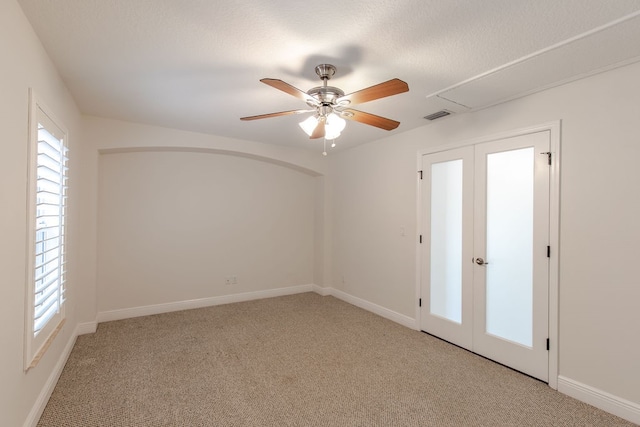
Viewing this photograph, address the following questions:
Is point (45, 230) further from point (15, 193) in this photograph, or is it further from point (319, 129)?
point (319, 129)

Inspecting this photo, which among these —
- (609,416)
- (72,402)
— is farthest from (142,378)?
(609,416)

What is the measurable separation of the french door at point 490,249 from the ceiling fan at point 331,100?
4.14ft

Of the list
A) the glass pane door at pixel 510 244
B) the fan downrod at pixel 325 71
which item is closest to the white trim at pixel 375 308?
the glass pane door at pixel 510 244

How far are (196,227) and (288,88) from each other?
3334 mm

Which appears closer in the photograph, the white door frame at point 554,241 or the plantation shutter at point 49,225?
the plantation shutter at point 49,225

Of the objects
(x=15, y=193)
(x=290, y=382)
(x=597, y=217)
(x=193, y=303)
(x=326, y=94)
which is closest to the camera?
(x=15, y=193)

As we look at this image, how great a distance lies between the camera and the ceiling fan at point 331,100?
1991 mm

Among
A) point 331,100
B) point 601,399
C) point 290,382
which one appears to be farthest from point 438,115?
point 290,382

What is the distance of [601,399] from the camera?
2.33m

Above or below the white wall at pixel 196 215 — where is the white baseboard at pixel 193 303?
below

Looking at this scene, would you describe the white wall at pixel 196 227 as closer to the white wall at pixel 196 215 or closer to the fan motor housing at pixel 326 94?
the white wall at pixel 196 215

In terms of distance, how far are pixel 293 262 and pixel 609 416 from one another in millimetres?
4232

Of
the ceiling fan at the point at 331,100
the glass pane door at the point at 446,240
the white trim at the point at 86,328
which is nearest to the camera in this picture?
the ceiling fan at the point at 331,100

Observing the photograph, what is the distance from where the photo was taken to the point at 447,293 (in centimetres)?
354
